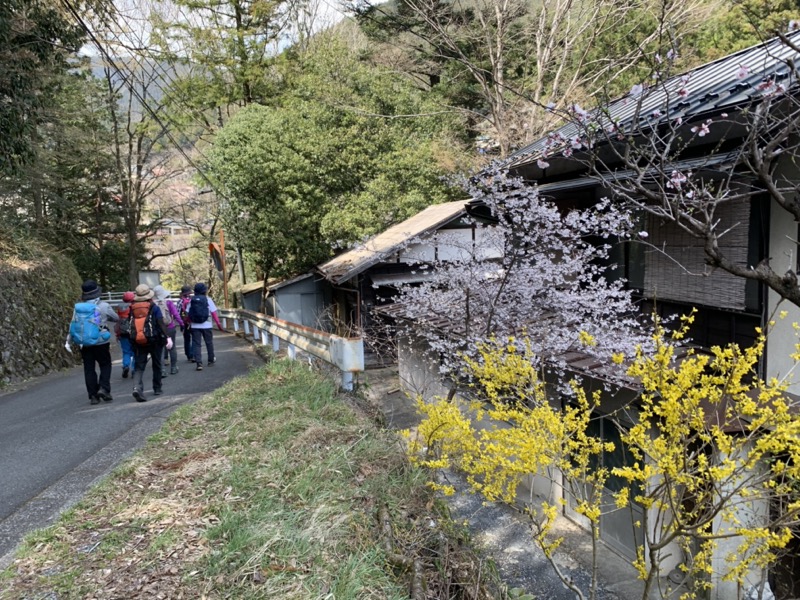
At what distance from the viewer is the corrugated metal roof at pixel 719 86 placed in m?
4.67

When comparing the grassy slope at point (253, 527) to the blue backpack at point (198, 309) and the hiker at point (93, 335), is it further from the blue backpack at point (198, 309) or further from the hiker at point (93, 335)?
the blue backpack at point (198, 309)

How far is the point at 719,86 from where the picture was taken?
5.92 metres

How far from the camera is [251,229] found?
59.9 feet

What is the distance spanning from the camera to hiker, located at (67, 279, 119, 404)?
6.88 meters

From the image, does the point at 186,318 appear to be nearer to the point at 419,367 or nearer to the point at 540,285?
the point at 419,367

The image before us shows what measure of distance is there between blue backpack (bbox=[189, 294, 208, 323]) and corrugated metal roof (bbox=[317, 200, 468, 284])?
5.17 meters

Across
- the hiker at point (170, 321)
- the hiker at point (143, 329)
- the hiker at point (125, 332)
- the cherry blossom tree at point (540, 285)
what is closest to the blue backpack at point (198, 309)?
the hiker at point (170, 321)

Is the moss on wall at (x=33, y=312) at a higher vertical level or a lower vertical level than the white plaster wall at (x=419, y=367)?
higher

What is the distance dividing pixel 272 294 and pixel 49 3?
11.9 metres

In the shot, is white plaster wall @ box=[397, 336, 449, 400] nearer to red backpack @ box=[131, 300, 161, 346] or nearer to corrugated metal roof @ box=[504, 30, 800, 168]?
red backpack @ box=[131, 300, 161, 346]

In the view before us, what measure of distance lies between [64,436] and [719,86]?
26.9 ft

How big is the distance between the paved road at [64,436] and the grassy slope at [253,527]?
0.32 m

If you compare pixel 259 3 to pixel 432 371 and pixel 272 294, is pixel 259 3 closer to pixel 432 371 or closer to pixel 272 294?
pixel 272 294

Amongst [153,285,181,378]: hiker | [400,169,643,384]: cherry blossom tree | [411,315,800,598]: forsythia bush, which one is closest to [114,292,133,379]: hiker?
[153,285,181,378]: hiker
